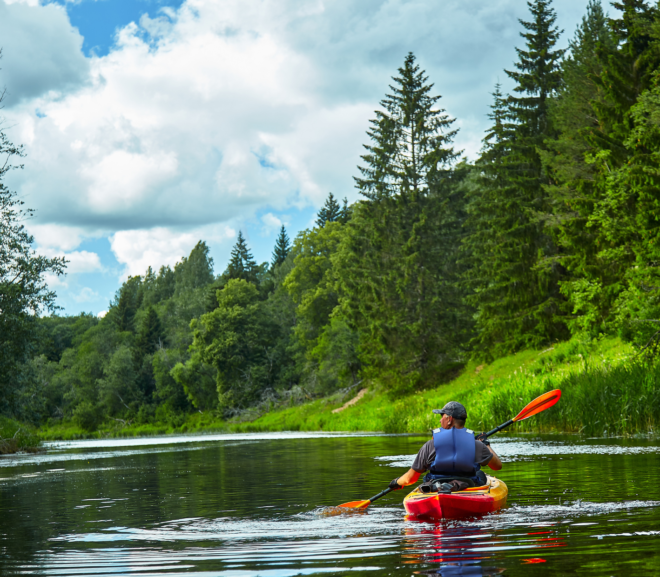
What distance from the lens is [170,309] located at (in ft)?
405

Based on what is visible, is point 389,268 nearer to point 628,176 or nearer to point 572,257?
point 572,257

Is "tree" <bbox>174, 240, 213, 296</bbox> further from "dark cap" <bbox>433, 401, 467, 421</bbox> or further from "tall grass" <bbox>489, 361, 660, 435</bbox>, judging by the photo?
"dark cap" <bbox>433, 401, 467, 421</bbox>

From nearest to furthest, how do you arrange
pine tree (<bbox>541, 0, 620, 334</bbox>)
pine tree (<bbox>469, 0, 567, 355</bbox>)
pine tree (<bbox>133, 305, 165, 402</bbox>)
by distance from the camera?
pine tree (<bbox>541, 0, 620, 334</bbox>)
pine tree (<bbox>469, 0, 567, 355</bbox>)
pine tree (<bbox>133, 305, 165, 402</bbox>)

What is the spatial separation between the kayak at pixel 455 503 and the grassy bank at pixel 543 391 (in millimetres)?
10492

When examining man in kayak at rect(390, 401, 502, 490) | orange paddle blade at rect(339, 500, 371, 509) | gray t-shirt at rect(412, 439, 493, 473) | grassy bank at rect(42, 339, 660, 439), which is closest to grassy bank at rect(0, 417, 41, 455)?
grassy bank at rect(42, 339, 660, 439)

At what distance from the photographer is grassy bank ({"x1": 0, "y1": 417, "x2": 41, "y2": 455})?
30.5m

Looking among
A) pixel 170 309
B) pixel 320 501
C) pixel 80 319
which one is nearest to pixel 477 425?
pixel 320 501

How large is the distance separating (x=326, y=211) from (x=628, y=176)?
69.0 m

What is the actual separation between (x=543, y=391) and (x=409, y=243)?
72.6 feet

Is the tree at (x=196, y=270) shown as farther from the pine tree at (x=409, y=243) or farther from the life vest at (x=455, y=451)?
the life vest at (x=455, y=451)

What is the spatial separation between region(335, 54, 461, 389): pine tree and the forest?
11 cm

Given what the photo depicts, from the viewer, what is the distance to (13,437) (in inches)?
1216

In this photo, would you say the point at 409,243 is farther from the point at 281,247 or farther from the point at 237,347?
the point at 281,247

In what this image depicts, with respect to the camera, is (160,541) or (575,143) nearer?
(160,541)
